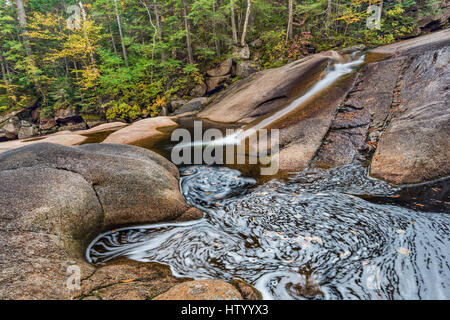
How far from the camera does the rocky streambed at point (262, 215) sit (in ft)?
6.93

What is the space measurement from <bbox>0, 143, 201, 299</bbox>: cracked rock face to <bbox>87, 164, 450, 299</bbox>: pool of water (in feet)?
1.04

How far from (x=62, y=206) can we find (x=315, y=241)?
11.3 ft

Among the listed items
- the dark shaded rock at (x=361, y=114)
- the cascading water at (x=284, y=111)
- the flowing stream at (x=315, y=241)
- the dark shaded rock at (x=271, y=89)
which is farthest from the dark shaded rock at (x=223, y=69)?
the flowing stream at (x=315, y=241)

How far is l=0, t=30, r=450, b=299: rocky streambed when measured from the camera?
211 centimetres

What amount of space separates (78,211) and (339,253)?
3.54m

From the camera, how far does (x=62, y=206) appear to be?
271cm

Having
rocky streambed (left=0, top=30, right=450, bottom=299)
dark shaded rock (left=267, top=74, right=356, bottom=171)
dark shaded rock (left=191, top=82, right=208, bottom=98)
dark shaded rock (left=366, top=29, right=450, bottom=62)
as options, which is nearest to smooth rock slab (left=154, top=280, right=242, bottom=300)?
rocky streambed (left=0, top=30, right=450, bottom=299)

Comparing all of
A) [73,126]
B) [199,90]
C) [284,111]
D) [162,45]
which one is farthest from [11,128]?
[284,111]

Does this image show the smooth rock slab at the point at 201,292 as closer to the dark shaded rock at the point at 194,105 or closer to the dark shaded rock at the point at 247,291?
the dark shaded rock at the point at 247,291

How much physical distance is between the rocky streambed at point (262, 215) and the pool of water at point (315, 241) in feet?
0.06

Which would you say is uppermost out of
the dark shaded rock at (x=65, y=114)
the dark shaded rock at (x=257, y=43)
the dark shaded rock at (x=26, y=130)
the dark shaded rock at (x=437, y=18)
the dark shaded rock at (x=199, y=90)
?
the dark shaded rock at (x=437, y=18)

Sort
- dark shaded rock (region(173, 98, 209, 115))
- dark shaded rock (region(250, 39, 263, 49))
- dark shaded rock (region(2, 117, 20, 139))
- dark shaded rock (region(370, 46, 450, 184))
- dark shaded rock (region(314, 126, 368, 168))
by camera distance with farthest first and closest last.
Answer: dark shaded rock (region(250, 39, 263, 49))
dark shaded rock (region(2, 117, 20, 139))
dark shaded rock (region(173, 98, 209, 115))
dark shaded rock (region(314, 126, 368, 168))
dark shaded rock (region(370, 46, 450, 184))

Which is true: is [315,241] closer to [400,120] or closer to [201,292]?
[201,292]

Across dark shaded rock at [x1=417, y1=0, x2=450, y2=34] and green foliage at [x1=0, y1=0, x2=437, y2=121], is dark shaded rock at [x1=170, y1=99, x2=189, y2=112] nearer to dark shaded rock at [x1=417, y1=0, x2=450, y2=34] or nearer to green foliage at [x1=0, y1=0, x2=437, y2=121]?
green foliage at [x1=0, y1=0, x2=437, y2=121]
